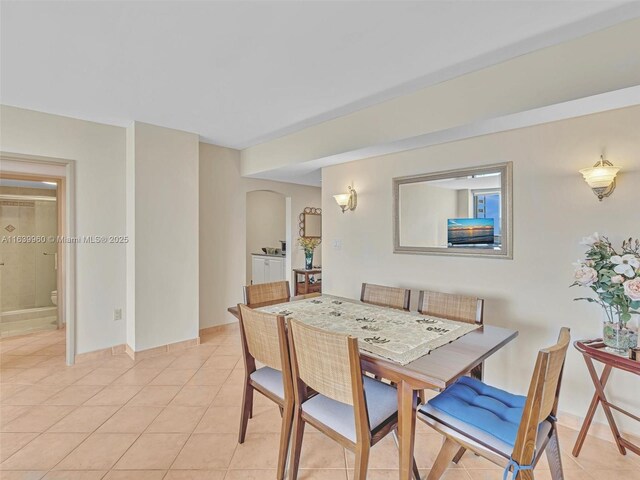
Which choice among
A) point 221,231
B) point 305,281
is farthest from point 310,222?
point 221,231

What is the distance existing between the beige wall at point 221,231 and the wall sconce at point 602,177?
3.65 m

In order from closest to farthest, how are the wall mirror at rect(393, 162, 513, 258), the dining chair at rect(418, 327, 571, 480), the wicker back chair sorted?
the dining chair at rect(418, 327, 571, 480) < the wicker back chair < the wall mirror at rect(393, 162, 513, 258)

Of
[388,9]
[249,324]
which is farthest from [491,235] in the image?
[249,324]

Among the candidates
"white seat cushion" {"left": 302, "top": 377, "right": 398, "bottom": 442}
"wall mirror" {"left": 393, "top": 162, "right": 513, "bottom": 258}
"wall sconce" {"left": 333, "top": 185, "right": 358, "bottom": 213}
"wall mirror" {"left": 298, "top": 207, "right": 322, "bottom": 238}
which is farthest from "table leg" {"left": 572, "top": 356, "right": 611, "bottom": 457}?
"wall mirror" {"left": 298, "top": 207, "right": 322, "bottom": 238}

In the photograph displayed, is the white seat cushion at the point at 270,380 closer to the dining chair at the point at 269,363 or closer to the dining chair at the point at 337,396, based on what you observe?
the dining chair at the point at 269,363

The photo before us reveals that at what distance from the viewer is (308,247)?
5512mm

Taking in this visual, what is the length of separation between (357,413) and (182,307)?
2.78 meters

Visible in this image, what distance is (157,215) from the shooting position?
132 inches

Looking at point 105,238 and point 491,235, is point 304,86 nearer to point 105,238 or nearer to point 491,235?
point 491,235

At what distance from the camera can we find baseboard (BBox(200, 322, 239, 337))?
4036 millimetres

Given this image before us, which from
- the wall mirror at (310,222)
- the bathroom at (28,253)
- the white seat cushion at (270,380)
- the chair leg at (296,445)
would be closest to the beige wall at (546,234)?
the white seat cushion at (270,380)

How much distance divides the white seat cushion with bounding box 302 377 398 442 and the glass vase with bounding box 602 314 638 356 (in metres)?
1.29

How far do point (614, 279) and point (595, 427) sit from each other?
43.3 inches

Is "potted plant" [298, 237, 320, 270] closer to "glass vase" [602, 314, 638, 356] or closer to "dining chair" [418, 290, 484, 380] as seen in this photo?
"dining chair" [418, 290, 484, 380]
